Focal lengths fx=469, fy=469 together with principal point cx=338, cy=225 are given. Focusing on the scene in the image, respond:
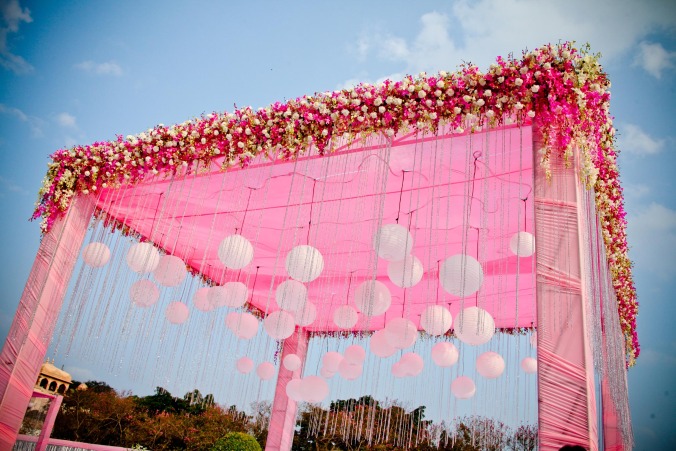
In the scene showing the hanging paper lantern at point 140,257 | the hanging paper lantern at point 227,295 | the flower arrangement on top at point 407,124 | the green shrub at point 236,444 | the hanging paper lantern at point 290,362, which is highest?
the flower arrangement on top at point 407,124

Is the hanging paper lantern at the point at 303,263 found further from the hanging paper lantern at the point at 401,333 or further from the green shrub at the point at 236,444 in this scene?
the green shrub at the point at 236,444

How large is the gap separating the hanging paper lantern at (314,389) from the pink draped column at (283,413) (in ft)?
8.42

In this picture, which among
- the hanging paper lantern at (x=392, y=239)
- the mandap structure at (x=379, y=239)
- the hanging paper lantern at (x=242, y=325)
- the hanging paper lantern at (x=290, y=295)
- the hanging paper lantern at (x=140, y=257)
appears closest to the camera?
the mandap structure at (x=379, y=239)

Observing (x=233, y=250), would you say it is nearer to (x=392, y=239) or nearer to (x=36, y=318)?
(x=392, y=239)

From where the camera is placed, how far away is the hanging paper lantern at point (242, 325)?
6281 mm

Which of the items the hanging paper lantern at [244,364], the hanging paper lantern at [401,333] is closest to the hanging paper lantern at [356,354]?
the hanging paper lantern at [401,333]

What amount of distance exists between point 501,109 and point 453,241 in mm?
2697

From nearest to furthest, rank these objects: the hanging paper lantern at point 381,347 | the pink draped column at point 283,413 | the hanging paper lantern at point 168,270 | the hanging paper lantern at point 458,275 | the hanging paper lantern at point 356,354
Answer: the hanging paper lantern at point 458,275 → the hanging paper lantern at point 168,270 → the hanging paper lantern at point 381,347 → the hanging paper lantern at point 356,354 → the pink draped column at point 283,413

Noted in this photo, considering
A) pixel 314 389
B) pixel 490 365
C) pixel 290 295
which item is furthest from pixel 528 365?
pixel 290 295

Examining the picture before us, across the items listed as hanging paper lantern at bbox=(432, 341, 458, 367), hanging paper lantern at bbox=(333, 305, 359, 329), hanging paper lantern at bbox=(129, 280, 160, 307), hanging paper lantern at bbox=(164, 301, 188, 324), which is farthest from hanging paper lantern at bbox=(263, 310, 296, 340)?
hanging paper lantern at bbox=(432, 341, 458, 367)

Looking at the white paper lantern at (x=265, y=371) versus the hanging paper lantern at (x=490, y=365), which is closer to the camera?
the hanging paper lantern at (x=490, y=365)

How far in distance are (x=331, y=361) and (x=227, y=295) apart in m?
1.96

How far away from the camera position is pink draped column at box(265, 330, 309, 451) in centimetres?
881

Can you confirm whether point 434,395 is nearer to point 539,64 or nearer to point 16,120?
point 539,64
